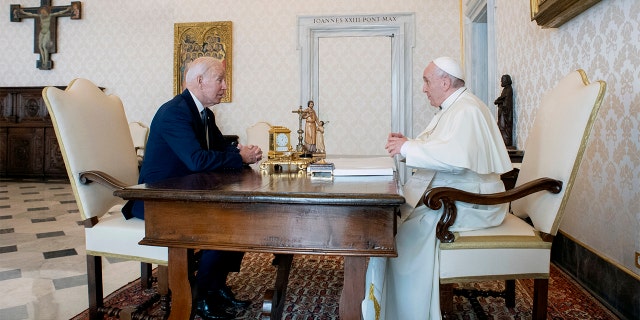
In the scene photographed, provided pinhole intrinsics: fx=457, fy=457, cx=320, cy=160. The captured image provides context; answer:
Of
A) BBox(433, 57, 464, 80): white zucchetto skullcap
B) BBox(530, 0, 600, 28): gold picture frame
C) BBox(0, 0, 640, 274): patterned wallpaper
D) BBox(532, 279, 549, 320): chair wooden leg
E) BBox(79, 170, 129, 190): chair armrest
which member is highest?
BBox(0, 0, 640, 274): patterned wallpaper

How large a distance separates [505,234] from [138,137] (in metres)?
6.71

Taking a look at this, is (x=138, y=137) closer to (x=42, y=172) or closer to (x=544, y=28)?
(x=42, y=172)

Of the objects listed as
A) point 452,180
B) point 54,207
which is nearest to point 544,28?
point 452,180

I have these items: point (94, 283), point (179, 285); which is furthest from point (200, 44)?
point (179, 285)

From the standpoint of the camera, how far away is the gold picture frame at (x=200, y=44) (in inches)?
302

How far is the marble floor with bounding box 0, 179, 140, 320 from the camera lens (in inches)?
97.8

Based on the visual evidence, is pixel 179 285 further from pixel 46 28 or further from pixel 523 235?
pixel 46 28

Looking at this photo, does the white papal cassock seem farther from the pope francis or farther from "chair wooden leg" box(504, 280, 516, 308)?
"chair wooden leg" box(504, 280, 516, 308)

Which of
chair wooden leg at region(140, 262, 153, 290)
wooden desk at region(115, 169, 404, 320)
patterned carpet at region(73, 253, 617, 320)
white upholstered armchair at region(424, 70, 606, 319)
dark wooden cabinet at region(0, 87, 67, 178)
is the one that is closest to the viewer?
wooden desk at region(115, 169, 404, 320)

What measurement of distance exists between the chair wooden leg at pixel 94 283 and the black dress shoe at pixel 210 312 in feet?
1.53

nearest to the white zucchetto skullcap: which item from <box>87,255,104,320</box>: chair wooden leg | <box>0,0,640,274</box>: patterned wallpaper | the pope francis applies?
the pope francis

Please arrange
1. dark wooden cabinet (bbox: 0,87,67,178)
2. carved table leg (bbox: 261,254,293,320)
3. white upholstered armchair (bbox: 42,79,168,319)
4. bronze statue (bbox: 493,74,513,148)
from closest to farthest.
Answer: carved table leg (bbox: 261,254,293,320)
white upholstered armchair (bbox: 42,79,168,319)
bronze statue (bbox: 493,74,513,148)
dark wooden cabinet (bbox: 0,87,67,178)

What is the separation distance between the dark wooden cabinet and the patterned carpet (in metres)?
6.48

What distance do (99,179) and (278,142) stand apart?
0.89 meters
